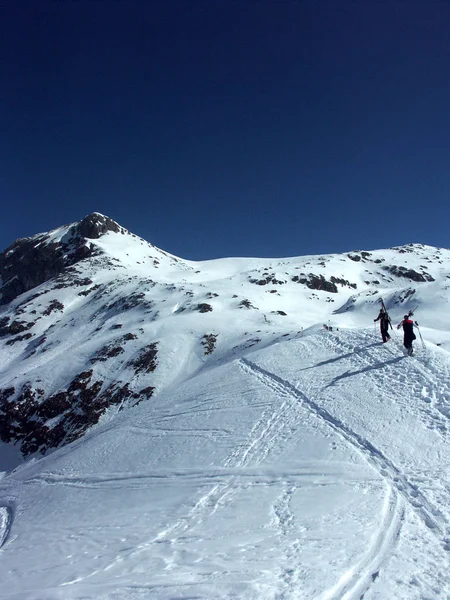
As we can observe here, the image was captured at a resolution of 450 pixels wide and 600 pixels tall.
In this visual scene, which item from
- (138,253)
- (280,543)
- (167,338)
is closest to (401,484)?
(280,543)

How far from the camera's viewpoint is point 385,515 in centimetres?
710

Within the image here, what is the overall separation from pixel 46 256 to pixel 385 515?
106 meters

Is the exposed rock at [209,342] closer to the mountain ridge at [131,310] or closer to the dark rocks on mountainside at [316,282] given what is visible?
the mountain ridge at [131,310]

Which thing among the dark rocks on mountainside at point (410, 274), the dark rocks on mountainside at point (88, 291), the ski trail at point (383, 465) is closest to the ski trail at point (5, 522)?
the ski trail at point (383, 465)

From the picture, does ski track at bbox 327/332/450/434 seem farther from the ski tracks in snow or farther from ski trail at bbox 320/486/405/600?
the ski tracks in snow

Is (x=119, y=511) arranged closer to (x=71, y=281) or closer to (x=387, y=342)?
(x=387, y=342)

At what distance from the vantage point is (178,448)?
44.7ft

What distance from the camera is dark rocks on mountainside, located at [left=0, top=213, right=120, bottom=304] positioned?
9388 centimetres

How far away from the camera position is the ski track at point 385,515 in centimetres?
544

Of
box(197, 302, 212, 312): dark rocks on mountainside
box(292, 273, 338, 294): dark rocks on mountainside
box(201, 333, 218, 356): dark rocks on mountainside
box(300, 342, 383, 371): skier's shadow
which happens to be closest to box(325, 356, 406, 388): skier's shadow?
box(300, 342, 383, 371): skier's shadow

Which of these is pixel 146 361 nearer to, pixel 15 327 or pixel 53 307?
pixel 15 327

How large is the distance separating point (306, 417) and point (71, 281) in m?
73.4

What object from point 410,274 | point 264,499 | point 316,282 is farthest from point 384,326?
point 410,274

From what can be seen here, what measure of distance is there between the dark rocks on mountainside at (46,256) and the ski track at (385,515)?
9056 centimetres
